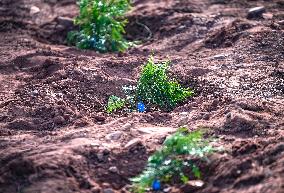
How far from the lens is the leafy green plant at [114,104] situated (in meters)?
4.63

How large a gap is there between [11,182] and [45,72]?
2.12 meters

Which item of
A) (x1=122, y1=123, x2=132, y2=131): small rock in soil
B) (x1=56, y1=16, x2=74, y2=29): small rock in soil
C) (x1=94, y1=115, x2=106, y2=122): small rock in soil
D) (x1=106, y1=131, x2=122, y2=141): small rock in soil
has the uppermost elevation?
(x1=56, y1=16, x2=74, y2=29): small rock in soil

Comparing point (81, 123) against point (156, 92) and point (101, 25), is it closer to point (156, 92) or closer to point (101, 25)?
point (156, 92)

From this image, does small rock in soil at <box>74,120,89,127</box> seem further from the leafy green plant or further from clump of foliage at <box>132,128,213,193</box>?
clump of foliage at <box>132,128,213,193</box>

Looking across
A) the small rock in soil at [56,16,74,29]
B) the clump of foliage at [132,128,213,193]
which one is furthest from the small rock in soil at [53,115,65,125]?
the small rock in soil at [56,16,74,29]

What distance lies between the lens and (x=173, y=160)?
355cm

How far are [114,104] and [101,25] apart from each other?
1818 mm

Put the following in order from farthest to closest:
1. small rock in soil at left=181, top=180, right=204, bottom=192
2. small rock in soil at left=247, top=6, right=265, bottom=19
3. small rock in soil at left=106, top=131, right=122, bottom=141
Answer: small rock in soil at left=247, top=6, right=265, bottom=19 < small rock in soil at left=106, top=131, right=122, bottom=141 < small rock in soil at left=181, top=180, right=204, bottom=192

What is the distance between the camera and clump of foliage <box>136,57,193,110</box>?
4789mm

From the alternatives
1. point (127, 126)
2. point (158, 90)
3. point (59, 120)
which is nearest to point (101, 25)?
point (158, 90)

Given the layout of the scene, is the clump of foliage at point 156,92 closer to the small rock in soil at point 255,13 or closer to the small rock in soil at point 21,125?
the small rock in soil at point 21,125

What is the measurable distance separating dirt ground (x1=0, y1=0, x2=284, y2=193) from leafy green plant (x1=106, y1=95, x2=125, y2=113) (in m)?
0.07

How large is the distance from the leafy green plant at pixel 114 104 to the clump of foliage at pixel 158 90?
212 millimetres

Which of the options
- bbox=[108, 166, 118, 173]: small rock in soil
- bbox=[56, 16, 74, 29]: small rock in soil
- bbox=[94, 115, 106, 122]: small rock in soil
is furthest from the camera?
bbox=[56, 16, 74, 29]: small rock in soil
